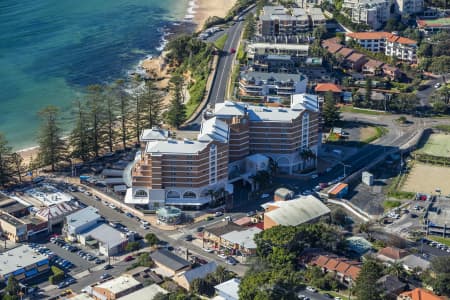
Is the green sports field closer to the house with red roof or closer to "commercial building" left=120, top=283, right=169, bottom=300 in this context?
the house with red roof

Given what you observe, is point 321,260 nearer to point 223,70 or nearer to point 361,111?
point 361,111

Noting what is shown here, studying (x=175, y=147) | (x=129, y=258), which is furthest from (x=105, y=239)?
(x=175, y=147)

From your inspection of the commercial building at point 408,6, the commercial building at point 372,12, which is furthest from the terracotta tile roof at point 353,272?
the commercial building at point 408,6

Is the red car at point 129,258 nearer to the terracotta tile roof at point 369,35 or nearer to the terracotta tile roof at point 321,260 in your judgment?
the terracotta tile roof at point 321,260

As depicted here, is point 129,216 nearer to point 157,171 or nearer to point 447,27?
point 157,171

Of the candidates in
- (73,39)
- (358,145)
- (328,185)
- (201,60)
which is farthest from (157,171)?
(73,39)

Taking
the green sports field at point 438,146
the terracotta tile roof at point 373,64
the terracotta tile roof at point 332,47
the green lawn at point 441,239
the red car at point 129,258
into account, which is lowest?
the green lawn at point 441,239
